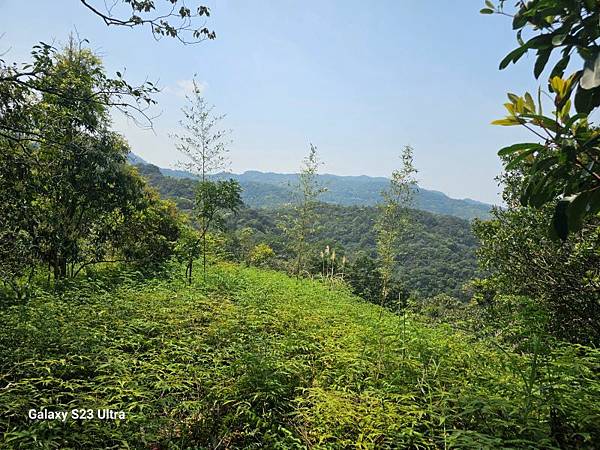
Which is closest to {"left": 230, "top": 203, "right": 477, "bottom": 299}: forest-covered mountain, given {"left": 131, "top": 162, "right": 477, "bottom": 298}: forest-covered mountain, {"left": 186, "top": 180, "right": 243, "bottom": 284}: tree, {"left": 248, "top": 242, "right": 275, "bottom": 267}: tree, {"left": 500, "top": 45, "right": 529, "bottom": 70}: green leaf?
{"left": 131, "top": 162, "right": 477, "bottom": 298}: forest-covered mountain

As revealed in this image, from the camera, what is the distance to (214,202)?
7.44 meters

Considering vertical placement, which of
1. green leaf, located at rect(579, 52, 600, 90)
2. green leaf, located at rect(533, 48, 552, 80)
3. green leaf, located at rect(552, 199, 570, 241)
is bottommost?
green leaf, located at rect(552, 199, 570, 241)

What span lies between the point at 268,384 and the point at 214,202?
5231mm

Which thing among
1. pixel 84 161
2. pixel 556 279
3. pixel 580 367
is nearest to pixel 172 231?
pixel 84 161

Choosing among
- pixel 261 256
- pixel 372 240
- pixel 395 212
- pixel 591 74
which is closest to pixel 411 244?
→ pixel 372 240

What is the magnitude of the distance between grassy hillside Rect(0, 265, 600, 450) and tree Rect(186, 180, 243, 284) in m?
3.11

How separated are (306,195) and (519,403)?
31.7 feet

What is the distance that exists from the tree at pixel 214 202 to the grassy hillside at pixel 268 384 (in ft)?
10.2

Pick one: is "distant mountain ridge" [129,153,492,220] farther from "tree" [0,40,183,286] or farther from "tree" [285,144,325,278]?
"tree" [0,40,183,286]

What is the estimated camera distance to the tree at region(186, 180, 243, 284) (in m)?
7.41

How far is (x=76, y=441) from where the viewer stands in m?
2.04

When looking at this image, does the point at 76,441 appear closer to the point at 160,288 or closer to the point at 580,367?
the point at 580,367

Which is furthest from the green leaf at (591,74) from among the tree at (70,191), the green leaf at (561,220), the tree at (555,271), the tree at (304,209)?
the tree at (304,209)

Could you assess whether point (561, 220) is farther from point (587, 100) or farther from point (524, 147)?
point (587, 100)
